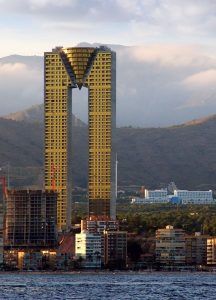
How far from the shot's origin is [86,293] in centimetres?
17638

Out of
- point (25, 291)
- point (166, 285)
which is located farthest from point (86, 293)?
point (166, 285)

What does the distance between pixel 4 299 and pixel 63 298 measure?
588cm

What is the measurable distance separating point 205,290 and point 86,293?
13.3m

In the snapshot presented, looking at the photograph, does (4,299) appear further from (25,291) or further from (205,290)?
(205,290)

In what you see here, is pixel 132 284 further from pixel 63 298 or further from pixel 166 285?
pixel 63 298

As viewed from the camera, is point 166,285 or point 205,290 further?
point 166,285

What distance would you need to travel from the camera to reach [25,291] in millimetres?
179250

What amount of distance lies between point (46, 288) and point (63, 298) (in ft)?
68.1

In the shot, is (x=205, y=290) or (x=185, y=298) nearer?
(x=185, y=298)

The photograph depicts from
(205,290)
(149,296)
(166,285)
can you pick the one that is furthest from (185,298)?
(166,285)

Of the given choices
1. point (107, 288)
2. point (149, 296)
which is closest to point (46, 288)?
point (107, 288)

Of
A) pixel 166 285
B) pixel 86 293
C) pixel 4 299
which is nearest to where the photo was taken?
pixel 4 299

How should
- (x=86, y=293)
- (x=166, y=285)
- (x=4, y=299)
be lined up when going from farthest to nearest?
(x=166, y=285) → (x=86, y=293) → (x=4, y=299)

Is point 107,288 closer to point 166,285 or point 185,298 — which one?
point 166,285
